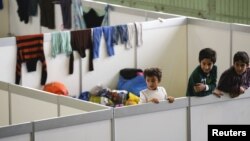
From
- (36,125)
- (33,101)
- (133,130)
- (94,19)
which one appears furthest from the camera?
(94,19)

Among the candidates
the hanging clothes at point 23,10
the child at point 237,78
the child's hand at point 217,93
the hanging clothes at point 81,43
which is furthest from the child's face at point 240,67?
the hanging clothes at point 23,10

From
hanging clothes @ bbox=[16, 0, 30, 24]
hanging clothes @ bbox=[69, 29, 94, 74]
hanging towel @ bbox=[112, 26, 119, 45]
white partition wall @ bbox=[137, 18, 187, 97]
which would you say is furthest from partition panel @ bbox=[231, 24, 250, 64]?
hanging clothes @ bbox=[16, 0, 30, 24]

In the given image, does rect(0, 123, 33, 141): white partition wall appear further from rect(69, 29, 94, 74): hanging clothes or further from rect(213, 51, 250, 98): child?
rect(69, 29, 94, 74): hanging clothes

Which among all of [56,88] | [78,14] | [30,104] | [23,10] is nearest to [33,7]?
[23,10]

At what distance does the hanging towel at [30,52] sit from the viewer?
9148mm

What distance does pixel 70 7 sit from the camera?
1181 centimetres

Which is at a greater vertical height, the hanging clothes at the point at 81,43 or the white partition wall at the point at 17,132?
the hanging clothes at the point at 81,43

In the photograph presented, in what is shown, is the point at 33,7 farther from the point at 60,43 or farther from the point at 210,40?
the point at 210,40

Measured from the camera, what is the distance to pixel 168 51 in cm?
1043

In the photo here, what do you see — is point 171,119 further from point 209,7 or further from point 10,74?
point 209,7

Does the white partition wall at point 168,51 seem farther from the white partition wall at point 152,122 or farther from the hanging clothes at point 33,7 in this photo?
the white partition wall at point 152,122

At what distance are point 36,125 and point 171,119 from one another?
1375 millimetres

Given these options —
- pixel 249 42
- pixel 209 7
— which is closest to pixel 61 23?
pixel 209 7

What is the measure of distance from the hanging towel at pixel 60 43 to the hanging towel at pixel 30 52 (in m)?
0.15
